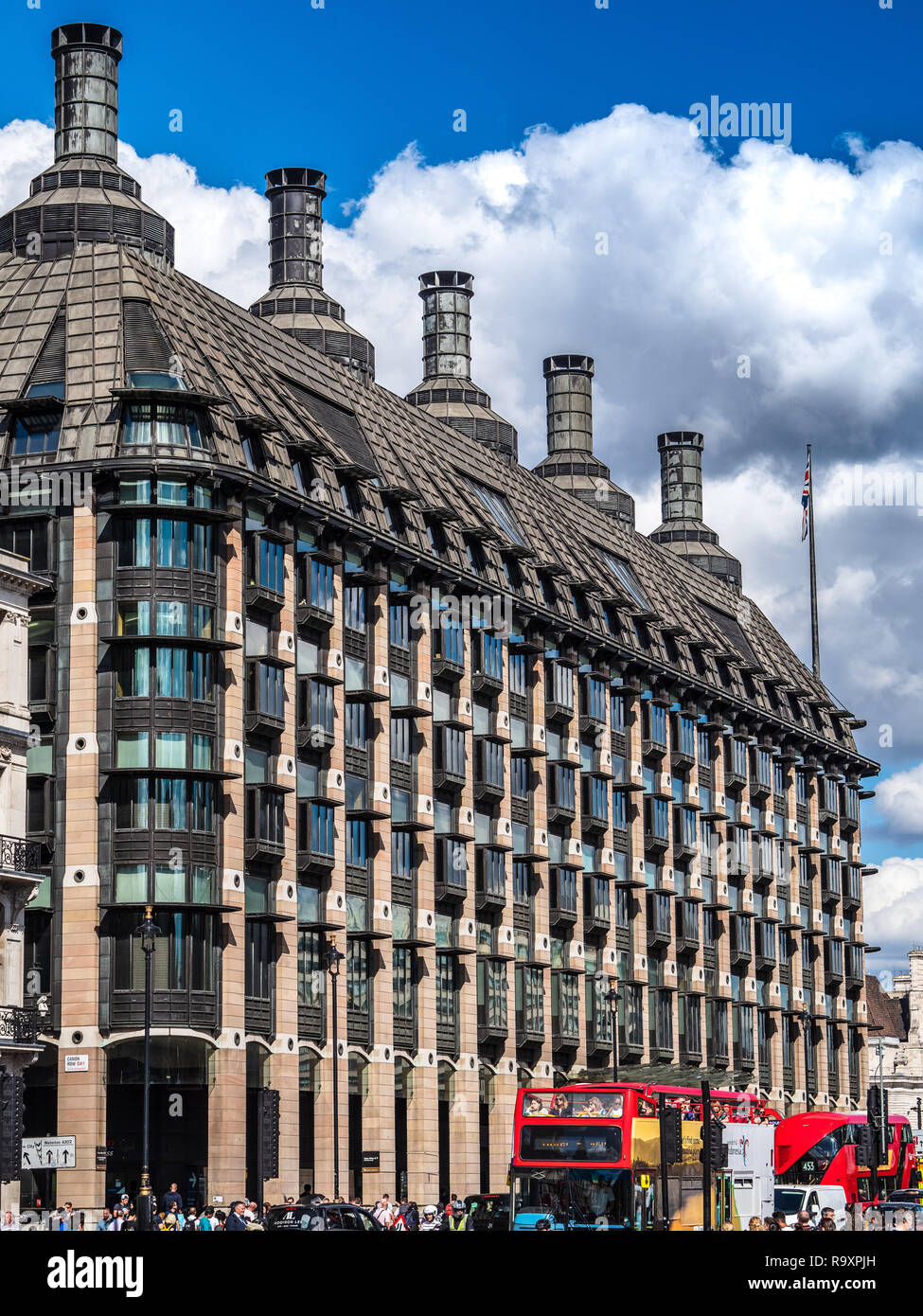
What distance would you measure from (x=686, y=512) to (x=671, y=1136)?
105908 millimetres

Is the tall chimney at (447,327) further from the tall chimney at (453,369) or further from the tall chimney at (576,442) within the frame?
the tall chimney at (576,442)

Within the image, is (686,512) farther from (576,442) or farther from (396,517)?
(396,517)

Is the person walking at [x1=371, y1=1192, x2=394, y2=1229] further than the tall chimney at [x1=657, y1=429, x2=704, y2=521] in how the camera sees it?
No

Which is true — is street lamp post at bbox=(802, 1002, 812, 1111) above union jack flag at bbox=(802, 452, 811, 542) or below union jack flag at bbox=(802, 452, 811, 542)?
below

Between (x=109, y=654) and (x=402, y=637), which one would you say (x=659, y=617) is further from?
(x=109, y=654)

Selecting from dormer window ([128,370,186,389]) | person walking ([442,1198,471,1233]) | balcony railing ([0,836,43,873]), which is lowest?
person walking ([442,1198,471,1233])

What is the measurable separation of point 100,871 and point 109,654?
289 inches

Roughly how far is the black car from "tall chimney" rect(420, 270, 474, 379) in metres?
83.9

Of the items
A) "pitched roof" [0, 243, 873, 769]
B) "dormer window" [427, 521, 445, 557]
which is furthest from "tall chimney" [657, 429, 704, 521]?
"dormer window" [427, 521, 445, 557]

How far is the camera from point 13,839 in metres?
62.6

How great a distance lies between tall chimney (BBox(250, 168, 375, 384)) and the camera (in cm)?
10738

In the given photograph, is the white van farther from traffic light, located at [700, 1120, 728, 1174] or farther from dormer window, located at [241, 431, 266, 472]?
dormer window, located at [241, 431, 266, 472]

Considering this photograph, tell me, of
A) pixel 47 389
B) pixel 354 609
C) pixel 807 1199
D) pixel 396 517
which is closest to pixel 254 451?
pixel 47 389

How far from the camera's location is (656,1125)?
160 ft
